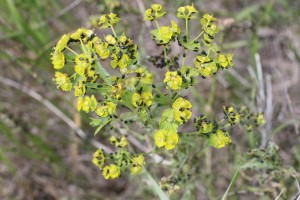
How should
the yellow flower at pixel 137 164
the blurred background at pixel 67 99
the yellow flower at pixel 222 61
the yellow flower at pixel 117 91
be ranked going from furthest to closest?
1. the blurred background at pixel 67 99
2. the yellow flower at pixel 137 164
3. the yellow flower at pixel 222 61
4. the yellow flower at pixel 117 91

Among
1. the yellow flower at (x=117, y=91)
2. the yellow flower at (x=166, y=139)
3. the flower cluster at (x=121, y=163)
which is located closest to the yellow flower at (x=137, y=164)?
the flower cluster at (x=121, y=163)

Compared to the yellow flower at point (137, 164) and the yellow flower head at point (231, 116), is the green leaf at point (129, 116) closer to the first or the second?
the yellow flower at point (137, 164)

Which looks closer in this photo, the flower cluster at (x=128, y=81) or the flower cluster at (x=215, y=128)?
the flower cluster at (x=128, y=81)

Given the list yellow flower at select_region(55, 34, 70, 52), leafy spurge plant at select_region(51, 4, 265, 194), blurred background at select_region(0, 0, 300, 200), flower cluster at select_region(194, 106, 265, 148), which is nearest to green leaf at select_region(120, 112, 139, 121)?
leafy spurge plant at select_region(51, 4, 265, 194)

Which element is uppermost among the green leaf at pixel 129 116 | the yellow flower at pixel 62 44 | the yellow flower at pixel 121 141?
the yellow flower at pixel 62 44

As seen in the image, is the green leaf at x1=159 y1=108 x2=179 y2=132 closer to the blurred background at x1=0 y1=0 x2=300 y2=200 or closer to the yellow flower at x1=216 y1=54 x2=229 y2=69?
the yellow flower at x1=216 y1=54 x2=229 y2=69

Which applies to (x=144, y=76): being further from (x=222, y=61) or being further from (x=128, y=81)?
(x=222, y=61)

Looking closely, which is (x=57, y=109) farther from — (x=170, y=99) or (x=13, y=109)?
(x=170, y=99)

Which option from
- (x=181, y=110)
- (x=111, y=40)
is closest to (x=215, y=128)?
(x=181, y=110)
